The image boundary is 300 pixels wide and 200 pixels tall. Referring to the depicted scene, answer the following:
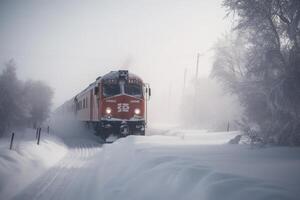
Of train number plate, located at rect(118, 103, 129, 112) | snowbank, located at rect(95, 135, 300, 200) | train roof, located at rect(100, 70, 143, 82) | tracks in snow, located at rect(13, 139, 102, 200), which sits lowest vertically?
tracks in snow, located at rect(13, 139, 102, 200)

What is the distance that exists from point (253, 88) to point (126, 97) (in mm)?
9412

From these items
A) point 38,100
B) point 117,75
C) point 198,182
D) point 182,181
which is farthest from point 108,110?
point 38,100

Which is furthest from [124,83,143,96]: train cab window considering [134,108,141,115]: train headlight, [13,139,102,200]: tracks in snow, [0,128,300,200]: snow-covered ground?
[0,128,300,200]: snow-covered ground

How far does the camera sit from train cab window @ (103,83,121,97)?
18.7m

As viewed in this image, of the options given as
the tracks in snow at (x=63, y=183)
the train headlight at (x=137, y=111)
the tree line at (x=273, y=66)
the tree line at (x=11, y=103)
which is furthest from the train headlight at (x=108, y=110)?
the tree line at (x=11, y=103)

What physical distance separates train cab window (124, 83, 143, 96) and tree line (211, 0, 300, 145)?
855 cm

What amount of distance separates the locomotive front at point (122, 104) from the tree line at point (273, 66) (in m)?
8.40

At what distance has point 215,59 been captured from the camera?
29219 millimetres

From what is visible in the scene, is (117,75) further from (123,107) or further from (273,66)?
(273,66)

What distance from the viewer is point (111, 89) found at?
18.9 m

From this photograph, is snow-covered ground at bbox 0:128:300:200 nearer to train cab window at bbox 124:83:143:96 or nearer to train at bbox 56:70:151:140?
train at bbox 56:70:151:140

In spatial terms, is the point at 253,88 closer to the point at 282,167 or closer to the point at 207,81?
the point at 282,167

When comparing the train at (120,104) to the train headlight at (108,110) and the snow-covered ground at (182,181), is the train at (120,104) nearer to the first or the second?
the train headlight at (108,110)

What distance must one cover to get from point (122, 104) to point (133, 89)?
1365mm
